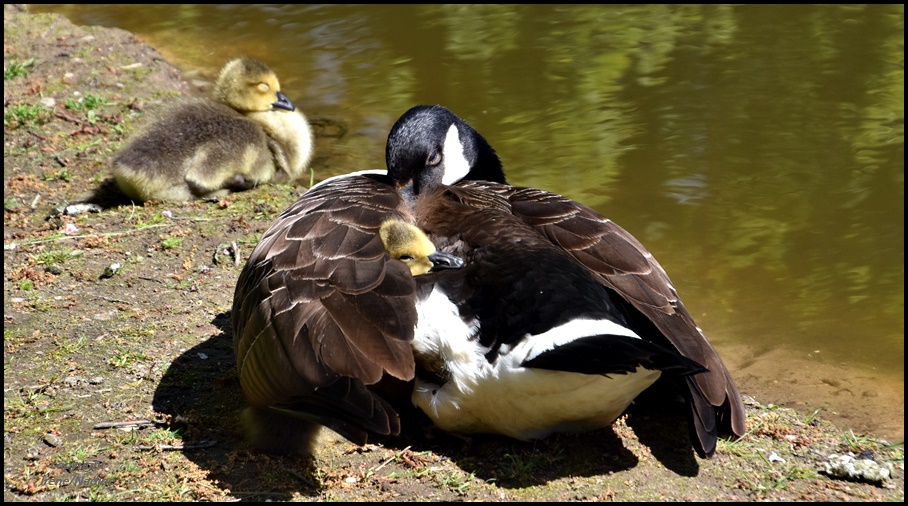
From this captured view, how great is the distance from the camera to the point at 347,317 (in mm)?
3594

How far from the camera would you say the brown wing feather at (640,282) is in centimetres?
377

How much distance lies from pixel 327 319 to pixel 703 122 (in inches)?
206

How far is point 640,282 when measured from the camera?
4.02m

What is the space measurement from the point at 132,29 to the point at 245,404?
8194 millimetres

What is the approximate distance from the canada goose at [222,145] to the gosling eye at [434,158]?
87.1 inches

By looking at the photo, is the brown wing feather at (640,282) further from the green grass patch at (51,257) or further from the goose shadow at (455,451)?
the green grass patch at (51,257)

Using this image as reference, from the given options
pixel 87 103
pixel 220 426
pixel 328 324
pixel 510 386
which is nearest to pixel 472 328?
pixel 510 386

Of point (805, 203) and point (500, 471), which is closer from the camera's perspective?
point (500, 471)

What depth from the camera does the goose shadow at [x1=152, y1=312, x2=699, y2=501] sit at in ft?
12.1

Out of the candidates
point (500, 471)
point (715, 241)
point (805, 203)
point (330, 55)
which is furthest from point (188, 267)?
point (330, 55)

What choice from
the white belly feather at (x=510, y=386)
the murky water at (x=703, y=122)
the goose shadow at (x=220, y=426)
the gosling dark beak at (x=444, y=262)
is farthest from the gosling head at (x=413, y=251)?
the murky water at (x=703, y=122)

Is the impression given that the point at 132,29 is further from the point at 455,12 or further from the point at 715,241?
the point at 715,241

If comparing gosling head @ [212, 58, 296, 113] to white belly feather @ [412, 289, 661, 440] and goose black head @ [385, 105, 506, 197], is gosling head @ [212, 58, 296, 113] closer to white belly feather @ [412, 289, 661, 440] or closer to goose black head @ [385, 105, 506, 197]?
goose black head @ [385, 105, 506, 197]

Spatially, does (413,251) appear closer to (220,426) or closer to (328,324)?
(328,324)
